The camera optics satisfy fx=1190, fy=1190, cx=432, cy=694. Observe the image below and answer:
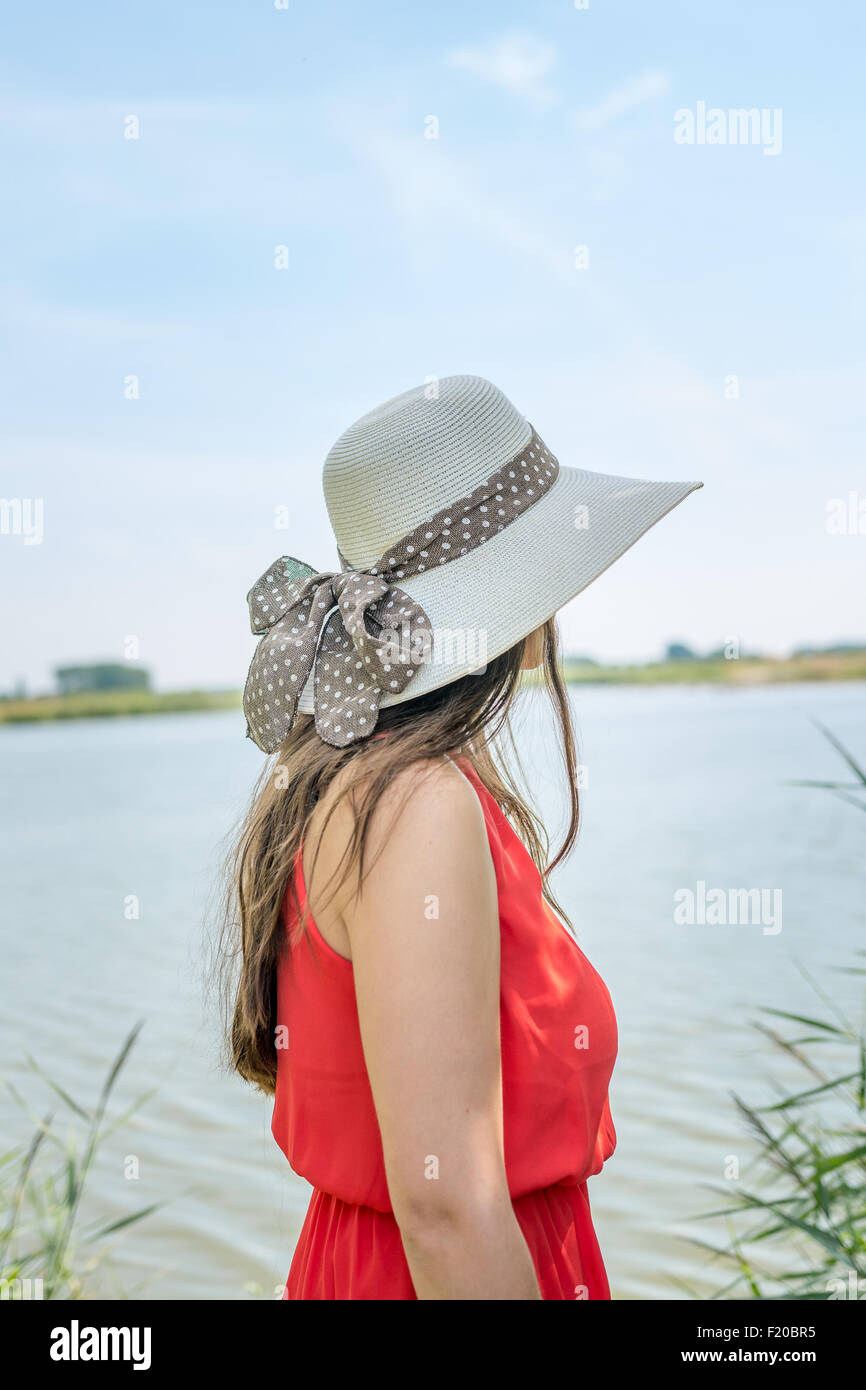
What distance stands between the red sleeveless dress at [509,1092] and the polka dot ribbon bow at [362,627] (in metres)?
0.12

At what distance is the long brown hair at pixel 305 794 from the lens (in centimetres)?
102

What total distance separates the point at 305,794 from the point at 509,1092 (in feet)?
1.06

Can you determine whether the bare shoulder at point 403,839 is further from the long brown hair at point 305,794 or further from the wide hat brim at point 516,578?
the wide hat brim at point 516,578

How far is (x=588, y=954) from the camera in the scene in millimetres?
6828

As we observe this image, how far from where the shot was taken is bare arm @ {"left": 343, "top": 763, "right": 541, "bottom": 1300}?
932 millimetres

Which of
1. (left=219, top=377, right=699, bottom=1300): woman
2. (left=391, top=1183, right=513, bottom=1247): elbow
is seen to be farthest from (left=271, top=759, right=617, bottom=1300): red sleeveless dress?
(left=391, top=1183, right=513, bottom=1247): elbow

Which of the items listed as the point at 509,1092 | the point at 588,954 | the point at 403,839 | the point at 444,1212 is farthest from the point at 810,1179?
the point at 588,954

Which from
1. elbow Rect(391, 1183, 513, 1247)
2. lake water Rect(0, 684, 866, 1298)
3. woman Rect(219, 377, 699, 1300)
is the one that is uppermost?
woman Rect(219, 377, 699, 1300)

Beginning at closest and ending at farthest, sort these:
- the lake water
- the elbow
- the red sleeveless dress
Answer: the elbow, the red sleeveless dress, the lake water

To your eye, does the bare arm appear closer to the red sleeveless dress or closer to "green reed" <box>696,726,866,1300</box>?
the red sleeveless dress

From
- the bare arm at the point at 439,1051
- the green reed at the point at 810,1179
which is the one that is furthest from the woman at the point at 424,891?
the green reed at the point at 810,1179
